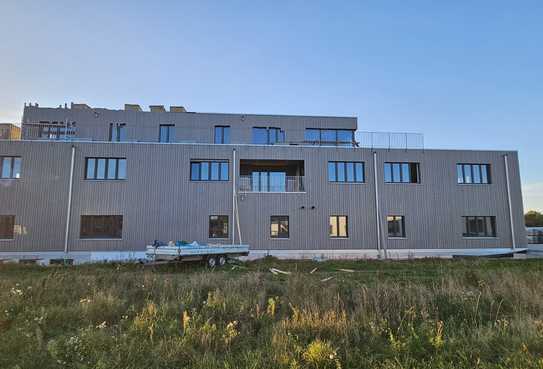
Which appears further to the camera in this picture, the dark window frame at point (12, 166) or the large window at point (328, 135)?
the large window at point (328, 135)

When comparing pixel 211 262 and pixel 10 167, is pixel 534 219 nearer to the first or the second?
pixel 211 262

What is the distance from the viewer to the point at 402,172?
25.3 meters

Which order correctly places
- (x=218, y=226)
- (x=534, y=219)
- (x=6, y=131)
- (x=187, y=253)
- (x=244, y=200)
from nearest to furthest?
(x=187, y=253), (x=218, y=226), (x=244, y=200), (x=6, y=131), (x=534, y=219)

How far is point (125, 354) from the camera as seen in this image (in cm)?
489

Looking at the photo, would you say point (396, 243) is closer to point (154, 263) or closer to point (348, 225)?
point (348, 225)

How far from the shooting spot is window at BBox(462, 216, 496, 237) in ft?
81.4

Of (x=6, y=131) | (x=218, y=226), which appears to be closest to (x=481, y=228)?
(x=218, y=226)

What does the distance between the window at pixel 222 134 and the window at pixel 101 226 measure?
991cm

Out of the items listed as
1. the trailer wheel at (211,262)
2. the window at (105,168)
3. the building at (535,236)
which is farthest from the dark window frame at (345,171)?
the building at (535,236)

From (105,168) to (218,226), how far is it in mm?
8430

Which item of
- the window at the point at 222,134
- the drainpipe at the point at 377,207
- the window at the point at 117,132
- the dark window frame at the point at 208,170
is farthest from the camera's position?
the window at the point at 222,134

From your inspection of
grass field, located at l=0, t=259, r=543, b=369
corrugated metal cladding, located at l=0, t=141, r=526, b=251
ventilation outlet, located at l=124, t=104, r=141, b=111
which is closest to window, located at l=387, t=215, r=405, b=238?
corrugated metal cladding, located at l=0, t=141, r=526, b=251

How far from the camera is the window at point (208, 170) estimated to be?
77.6 feet

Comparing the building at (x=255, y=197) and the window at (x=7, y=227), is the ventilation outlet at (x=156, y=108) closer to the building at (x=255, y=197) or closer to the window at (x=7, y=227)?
the building at (x=255, y=197)
